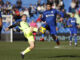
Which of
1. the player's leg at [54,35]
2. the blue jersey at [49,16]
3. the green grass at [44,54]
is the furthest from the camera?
the blue jersey at [49,16]

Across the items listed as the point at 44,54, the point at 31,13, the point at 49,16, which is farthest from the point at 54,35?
the point at 31,13

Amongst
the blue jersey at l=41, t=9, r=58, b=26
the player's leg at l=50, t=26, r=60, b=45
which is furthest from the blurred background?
the player's leg at l=50, t=26, r=60, b=45

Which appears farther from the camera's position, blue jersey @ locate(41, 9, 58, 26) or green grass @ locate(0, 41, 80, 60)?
blue jersey @ locate(41, 9, 58, 26)

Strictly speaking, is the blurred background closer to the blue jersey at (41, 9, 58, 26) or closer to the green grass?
the blue jersey at (41, 9, 58, 26)

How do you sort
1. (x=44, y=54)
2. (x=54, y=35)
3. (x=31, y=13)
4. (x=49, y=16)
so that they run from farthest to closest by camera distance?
(x=31, y=13), (x=49, y=16), (x=54, y=35), (x=44, y=54)

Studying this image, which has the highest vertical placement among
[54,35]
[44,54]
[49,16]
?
[49,16]

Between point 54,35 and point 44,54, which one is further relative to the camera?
point 54,35

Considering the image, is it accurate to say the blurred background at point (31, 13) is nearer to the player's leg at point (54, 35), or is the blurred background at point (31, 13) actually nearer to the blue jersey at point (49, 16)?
the blue jersey at point (49, 16)

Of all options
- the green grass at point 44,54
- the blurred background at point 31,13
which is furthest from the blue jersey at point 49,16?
the blurred background at point 31,13

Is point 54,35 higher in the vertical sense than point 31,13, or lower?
lower

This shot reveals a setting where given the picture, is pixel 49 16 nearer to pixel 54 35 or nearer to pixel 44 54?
pixel 54 35

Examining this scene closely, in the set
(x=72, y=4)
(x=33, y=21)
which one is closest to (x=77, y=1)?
(x=72, y=4)

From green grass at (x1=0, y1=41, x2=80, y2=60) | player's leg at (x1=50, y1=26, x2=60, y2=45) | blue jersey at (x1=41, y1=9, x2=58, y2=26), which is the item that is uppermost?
blue jersey at (x1=41, y1=9, x2=58, y2=26)

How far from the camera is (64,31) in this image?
30.2 meters
